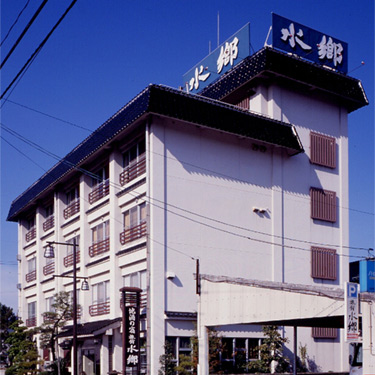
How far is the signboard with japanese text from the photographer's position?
25.9m

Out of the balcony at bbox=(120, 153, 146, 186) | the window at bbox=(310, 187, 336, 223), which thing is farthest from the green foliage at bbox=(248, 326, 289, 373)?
the balcony at bbox=(120, 153, 146, 186)

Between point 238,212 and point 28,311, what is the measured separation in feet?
82.6

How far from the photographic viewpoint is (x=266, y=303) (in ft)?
74.4

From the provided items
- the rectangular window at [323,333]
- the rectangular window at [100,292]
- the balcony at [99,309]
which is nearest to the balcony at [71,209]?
the rectangular window at [100,292]

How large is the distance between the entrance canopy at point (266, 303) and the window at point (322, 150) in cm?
1357

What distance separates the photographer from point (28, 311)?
50688 mm

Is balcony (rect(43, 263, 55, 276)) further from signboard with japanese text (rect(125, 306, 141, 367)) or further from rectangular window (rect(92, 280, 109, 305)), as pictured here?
signboard with japanese text (rect(125, 306, 141, 367))

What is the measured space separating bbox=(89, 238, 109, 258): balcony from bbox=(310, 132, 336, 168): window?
530 inches

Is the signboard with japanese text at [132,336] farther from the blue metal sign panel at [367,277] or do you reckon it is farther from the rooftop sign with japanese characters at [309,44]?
the rooftop sign with japanese characters at [309,44]

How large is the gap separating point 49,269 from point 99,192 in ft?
36.8

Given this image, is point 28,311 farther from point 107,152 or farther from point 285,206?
point 285,206

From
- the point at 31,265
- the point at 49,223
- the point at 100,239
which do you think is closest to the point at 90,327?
the point at 100,239

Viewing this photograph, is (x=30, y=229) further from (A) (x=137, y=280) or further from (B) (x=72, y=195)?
(A) (x=137, y=280)

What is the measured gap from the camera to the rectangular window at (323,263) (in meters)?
35.8
